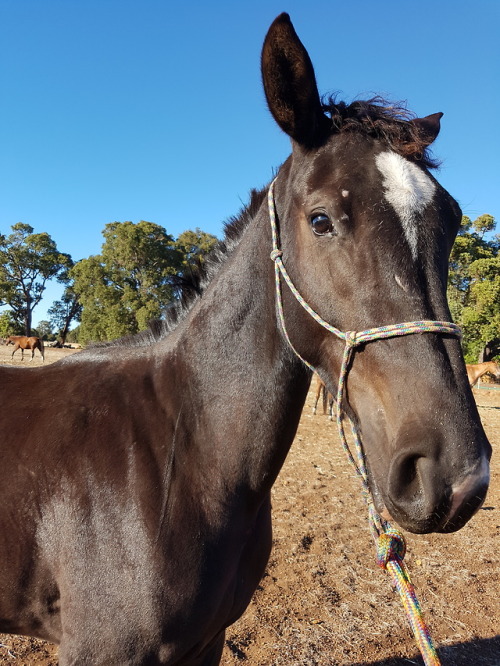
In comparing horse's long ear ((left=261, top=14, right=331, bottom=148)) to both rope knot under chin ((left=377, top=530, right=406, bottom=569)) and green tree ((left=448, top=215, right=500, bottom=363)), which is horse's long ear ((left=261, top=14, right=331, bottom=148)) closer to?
rope knot under chin ((left=377, top=530, right=406, bottom=569))

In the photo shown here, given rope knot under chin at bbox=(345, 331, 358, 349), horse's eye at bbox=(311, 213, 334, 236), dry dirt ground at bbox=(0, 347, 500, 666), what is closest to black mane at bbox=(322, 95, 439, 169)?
horse's eye at bbox=(311, 213, 334, 236)

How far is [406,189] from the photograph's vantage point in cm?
152

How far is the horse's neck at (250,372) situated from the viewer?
6.22ft

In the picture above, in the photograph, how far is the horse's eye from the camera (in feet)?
5.21

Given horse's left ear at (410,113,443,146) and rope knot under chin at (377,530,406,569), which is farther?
horse's left ear at (410,113,443,146)

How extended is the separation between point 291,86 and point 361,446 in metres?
1.33

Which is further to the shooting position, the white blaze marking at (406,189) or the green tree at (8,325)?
the green tree at (8,325)

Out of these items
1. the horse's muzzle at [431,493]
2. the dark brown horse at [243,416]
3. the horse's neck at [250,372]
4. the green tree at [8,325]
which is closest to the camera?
the horse's muzzle at [431,493]

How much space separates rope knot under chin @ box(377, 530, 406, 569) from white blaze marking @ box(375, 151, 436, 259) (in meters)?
1.09

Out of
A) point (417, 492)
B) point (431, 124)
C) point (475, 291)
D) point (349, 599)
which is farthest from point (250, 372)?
point (475, 291)

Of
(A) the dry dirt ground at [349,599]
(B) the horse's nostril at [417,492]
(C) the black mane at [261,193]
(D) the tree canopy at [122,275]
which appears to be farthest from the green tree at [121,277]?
(B) the horse's nostril at [417,492]

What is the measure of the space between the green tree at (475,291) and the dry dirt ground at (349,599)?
21442mm

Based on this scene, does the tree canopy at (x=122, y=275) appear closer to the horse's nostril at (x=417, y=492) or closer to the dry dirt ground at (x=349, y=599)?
the dry dirt ground at (x=349, y=599)

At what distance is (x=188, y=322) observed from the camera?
86.7 inches
